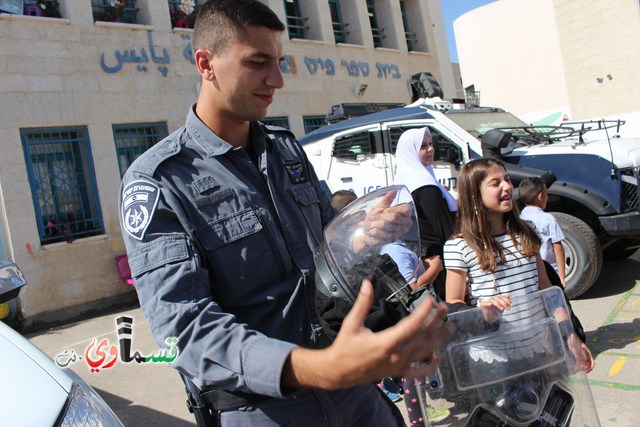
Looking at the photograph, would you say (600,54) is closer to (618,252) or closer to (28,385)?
(618,252)

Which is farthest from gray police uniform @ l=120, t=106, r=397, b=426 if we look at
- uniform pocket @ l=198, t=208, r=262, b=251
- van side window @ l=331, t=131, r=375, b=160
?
van side window @ l=331, t=131, r=375, b=160

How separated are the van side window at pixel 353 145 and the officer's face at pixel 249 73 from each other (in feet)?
18.7

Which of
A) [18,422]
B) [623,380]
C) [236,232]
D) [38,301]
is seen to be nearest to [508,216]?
[623,380]

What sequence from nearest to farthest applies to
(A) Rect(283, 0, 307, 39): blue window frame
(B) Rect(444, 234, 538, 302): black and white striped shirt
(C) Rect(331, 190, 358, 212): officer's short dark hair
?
(B) Rect(444, 234, 538, 302): black and white striped shirt < (C) Rect(331, 190, 358, 212): officer's short dark hair < (A) Rect(283, 0, 307, 39): blue window frame

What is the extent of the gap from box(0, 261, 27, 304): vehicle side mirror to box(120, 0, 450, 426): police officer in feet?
3.77

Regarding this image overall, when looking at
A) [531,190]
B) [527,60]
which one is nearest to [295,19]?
[531,190]

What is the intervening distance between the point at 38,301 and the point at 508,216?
305 inches

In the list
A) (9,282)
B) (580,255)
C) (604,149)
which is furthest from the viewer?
(604,149)

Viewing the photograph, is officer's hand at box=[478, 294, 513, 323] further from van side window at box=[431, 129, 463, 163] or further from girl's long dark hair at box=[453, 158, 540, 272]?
van side window at box=[431, 129, 463, 163]

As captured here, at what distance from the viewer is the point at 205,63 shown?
155 cm

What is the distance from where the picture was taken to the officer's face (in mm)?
1480

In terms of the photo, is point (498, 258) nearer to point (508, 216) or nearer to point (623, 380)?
point (508, 216)

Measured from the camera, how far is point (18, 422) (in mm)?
1541

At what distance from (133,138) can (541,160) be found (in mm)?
7035
